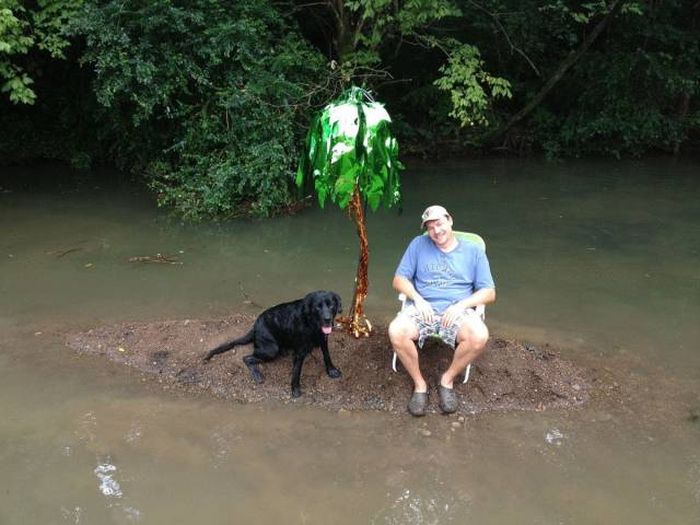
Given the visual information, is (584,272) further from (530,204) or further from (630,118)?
(630,118)

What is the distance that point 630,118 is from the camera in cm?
1174

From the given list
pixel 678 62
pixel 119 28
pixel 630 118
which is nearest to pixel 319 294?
pixel 119 28

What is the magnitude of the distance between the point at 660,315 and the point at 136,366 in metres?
4.06

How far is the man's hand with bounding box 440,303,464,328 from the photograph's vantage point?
12.0 ft

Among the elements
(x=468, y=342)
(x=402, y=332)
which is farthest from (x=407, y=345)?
(x=468, y=342)

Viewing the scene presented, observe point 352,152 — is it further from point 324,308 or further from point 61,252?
point 61,252

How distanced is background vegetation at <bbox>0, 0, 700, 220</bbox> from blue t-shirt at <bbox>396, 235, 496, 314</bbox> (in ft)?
5.96

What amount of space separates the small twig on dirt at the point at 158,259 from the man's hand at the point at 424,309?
3.45 m

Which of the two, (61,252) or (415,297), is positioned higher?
(415,297)

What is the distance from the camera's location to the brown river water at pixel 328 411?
3.01 m

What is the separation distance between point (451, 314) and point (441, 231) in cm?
50

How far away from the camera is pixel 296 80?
8.44m

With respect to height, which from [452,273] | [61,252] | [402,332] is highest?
[452,273]

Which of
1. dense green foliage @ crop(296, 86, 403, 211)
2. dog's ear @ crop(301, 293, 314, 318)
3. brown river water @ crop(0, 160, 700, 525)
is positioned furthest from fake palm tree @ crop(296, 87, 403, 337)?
brown river water @ crop(0, 160, 700, 525)
